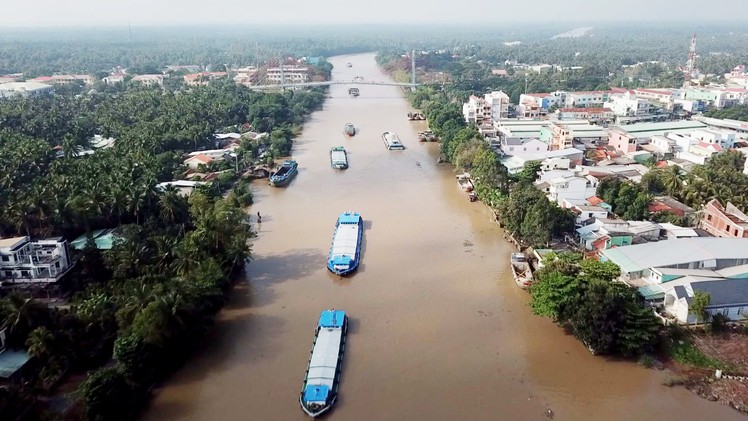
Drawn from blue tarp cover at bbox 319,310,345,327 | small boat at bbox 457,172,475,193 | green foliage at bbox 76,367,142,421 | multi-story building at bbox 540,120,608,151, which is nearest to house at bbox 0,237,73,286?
green foliage at bbox 76,367,142,421

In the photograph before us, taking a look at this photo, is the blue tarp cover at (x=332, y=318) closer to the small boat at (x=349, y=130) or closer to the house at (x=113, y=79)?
the small boat at (x=349, y=130)

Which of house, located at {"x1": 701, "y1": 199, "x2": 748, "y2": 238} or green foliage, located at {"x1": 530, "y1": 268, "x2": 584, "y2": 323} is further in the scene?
house, located at {"x1": 701, "y1": 199, "x2": 748, "y2": 238}

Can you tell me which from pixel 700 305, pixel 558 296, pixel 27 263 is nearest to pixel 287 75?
pixel 27 263

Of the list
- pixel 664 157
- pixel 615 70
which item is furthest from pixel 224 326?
pixel 615 70

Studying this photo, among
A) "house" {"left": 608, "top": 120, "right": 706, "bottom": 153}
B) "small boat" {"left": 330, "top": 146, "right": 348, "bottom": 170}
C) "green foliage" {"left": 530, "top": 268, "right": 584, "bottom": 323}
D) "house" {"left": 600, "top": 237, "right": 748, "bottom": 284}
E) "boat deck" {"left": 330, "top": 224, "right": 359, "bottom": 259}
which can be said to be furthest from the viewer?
"small boat" {"left": 330, "top": 146, "right": 348, "bottom": 170}

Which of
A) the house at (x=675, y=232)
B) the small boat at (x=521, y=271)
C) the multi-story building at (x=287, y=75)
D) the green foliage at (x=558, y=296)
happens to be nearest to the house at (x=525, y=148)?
the house at (x=675, y=232)

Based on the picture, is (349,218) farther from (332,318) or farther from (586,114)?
(586,114)

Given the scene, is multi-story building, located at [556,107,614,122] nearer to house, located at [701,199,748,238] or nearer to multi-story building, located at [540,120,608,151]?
multi-story building, located at [540,120,608,151]
